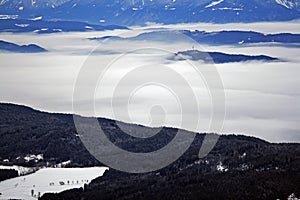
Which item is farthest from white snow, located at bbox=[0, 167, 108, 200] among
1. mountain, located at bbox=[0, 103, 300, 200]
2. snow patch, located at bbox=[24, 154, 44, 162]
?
snow patch, located at bbox=[24, 154, 44, 162]

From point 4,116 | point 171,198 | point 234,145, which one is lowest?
point 171,198

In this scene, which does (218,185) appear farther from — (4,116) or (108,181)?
(4,116)

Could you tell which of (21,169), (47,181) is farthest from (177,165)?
(21,169)

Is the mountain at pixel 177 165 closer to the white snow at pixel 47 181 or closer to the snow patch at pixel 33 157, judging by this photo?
the snow patch at pixel 33 157

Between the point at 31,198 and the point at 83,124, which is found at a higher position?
the point at 83,124

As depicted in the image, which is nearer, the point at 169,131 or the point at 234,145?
the point at 234,145

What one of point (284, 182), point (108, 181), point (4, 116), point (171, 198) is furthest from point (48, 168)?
point (4, 116)

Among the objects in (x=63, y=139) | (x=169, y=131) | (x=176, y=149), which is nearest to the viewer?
(x=176, y=149)

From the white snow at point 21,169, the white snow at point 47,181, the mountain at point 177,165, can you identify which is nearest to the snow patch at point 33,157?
the mountain at point 177,165
